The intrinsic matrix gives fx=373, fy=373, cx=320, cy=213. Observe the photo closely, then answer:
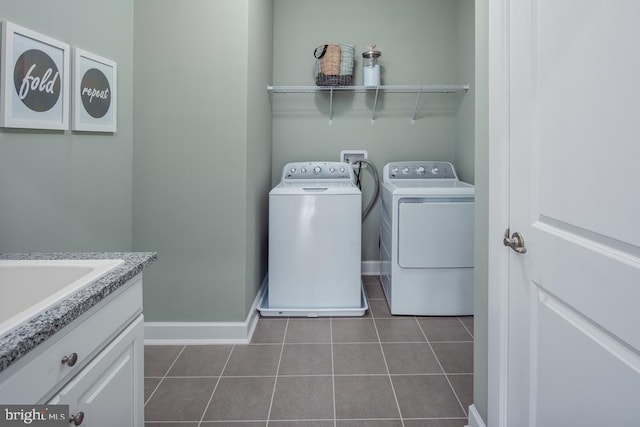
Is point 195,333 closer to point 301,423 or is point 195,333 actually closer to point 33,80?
point 301,423

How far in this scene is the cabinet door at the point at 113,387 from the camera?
0.78 meters

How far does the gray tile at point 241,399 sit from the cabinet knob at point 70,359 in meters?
0.96

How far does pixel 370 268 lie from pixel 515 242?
240cm

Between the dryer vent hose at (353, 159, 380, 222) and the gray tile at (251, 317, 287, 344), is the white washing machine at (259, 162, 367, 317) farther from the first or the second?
the dryer vent hose at (353, 159, 380, 222)

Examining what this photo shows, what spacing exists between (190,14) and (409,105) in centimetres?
192

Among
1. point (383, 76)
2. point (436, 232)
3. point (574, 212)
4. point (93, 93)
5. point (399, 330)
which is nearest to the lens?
point (574, 212)

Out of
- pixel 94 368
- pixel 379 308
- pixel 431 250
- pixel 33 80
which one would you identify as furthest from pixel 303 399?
pixel 33 80

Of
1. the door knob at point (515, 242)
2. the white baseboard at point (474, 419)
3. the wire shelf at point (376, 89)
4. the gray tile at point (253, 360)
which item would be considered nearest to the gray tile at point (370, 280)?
the gray tile at point (253, 360)

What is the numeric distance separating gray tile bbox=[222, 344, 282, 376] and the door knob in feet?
4.36

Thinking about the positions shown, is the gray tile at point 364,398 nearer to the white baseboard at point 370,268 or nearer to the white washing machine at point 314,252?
the white washing machine at point 314,252

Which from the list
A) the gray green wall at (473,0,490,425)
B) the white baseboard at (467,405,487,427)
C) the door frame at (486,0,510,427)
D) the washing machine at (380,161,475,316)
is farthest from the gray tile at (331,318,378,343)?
the door frame at (486,0,510,427)

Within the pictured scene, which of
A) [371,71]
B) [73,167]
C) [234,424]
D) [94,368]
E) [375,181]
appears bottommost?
[234,424]

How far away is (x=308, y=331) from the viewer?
237 cm

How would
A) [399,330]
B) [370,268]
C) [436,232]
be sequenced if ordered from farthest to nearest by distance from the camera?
[370,268] < [436,232] < [399,330]
